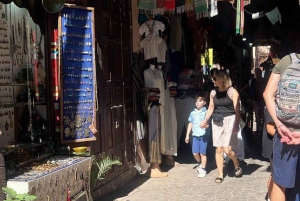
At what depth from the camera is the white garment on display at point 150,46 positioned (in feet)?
26.7

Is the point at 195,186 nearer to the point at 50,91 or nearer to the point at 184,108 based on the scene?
the point at 184,108

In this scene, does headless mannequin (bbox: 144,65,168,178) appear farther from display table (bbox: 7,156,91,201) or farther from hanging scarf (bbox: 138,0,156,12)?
display table (bbox: 7,156,91,201)

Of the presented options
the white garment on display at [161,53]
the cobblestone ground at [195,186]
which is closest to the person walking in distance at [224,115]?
the cobblestone ground at [195,186]

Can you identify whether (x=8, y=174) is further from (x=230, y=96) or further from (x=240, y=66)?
(x=240, y=66)

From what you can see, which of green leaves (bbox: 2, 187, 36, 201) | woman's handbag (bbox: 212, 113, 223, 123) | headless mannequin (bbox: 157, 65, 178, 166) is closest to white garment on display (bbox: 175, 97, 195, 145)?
headless mannequin (bbox: 157, 65, 178, 166)

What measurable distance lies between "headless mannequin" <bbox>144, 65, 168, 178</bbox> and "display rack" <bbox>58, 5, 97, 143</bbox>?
2.29 metres

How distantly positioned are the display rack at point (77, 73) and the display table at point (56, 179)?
17.3 inches

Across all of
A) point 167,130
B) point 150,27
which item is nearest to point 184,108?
point 167,130

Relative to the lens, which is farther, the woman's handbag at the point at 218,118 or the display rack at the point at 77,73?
the woman's handbag at the point at 218,118

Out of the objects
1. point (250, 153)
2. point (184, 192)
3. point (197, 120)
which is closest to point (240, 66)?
point (250, 153)

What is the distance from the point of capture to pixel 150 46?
26.7 ft

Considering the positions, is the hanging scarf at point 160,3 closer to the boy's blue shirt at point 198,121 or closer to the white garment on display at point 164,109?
the white garment on display at point 164,109

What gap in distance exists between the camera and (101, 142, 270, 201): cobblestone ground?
6.82 metres

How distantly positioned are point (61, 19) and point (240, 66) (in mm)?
12637
